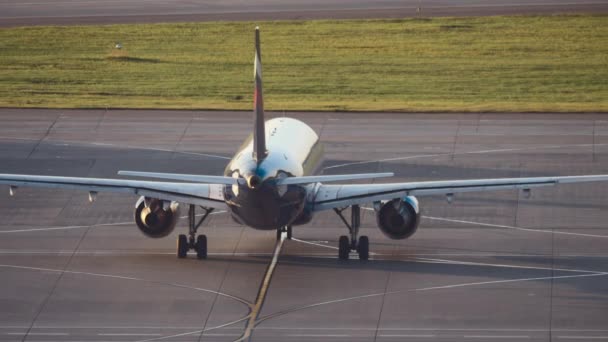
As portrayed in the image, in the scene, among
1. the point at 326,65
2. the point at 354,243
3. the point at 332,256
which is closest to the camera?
the point at 354,243

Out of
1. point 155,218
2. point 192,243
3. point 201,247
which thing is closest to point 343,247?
point 201,247

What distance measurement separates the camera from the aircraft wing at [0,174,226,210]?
53969 millimetres

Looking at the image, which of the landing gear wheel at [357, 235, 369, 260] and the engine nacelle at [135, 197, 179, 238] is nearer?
the landing gear wheel at [357, 235, 369, 260]

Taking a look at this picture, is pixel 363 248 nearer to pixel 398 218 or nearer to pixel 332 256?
pixel 332 256

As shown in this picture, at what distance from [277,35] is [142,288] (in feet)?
158

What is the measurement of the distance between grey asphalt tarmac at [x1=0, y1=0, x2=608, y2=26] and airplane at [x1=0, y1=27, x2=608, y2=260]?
158ft

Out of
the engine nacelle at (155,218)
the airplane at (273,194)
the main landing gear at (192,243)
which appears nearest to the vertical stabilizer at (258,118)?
the airplane at (273,194)

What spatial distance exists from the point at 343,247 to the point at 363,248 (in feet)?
2.51

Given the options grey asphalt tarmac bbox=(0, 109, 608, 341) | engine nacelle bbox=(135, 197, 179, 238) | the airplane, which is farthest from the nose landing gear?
engine nacelle bbox=(135, 197, 179, 238)

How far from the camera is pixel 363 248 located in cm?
5419

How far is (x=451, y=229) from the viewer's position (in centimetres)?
5825

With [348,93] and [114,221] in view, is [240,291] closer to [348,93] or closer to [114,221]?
[114,221]

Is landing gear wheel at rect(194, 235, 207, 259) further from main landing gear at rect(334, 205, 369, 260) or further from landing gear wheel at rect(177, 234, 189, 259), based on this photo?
main landing gear at rect(334, 205, 369, 260)

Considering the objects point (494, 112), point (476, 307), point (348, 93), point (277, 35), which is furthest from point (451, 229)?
point (277, 35)
